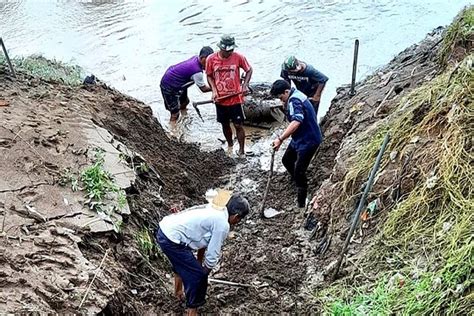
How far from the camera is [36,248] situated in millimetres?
4594

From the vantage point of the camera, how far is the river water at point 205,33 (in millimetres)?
13273

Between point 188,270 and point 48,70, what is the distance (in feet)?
22.3

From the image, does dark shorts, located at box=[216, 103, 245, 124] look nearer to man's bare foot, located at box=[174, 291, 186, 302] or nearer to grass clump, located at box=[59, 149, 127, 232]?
grass clump, located at box=[59, 149, 127, 232]

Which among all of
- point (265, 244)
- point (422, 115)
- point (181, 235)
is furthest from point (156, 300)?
point (422, 115)

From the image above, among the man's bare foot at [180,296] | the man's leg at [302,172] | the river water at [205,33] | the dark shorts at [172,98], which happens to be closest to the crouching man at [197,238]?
the man's bare foot at [180,296]

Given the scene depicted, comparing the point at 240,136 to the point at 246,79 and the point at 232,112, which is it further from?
the point at 246,79

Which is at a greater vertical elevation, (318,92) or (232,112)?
(318,92)

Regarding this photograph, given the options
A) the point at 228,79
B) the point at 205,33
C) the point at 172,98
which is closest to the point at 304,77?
the point at 228,79

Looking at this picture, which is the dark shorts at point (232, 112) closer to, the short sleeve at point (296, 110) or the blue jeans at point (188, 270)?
the short sleeve at point (296, 110)

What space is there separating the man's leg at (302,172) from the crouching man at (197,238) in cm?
242

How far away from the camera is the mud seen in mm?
4539

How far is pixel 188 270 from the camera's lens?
15.9ft

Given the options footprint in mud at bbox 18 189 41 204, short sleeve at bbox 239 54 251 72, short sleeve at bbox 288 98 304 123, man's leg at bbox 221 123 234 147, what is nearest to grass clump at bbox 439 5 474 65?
short sleeve at bbox 288 98 304 123

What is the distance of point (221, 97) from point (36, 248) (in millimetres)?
4699
